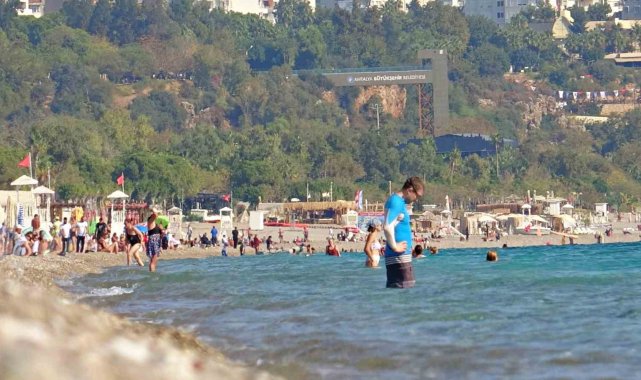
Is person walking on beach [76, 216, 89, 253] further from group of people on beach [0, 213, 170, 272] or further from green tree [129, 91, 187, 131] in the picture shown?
green tree [129, 91, 187, 131]

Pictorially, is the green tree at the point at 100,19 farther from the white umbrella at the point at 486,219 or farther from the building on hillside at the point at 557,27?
the white umbrella at the point at 486,219

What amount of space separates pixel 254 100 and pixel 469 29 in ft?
153

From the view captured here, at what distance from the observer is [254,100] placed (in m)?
149

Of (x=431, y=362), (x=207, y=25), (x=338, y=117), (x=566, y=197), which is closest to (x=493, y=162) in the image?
(x=566, y=197)

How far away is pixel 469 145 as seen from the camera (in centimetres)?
13538

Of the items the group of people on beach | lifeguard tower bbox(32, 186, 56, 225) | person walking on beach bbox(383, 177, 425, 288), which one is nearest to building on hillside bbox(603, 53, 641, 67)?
lifeguard tower bbox(32, 186, 56, 225)

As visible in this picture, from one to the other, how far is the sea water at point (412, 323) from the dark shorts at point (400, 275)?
229mm

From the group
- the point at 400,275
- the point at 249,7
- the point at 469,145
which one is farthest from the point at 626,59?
the point at 400,275

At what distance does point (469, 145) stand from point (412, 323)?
123 metres

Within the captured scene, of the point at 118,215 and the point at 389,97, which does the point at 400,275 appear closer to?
the point at 118,215

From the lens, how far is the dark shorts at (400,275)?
13.8 metres

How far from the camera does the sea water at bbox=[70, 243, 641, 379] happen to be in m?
9.86

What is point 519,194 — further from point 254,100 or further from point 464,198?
point 254,100

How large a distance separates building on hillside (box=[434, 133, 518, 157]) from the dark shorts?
120 metres
